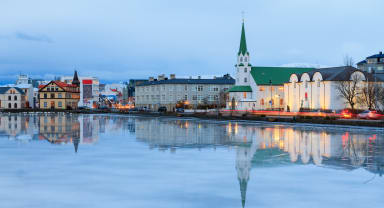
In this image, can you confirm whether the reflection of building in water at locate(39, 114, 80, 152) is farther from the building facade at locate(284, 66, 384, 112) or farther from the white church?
the building facade at locate(284, 66, 384, 112)

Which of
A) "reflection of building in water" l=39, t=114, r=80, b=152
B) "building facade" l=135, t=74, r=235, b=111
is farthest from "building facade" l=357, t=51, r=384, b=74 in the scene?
"reflection of building in water" l=39, t=114, r=80, b=152

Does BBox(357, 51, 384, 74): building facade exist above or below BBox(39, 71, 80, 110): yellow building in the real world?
above

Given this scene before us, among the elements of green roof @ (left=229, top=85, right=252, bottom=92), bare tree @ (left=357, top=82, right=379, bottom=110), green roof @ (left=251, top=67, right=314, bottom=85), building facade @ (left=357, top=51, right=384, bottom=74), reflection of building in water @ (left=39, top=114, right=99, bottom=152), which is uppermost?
building facade @ (left=357, top=51, right=384, bottom=74)

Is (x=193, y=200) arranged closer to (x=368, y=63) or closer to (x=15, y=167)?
(x=15, y=167)

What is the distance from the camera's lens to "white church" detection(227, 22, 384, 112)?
76312 mm

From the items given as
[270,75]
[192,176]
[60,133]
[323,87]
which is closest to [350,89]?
[323,87]

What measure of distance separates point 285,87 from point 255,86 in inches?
440

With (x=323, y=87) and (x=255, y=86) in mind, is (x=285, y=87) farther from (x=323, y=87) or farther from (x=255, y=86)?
(x=323, y=87)

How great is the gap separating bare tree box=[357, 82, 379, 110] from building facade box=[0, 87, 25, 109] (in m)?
109

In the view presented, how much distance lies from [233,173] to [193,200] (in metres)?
4.37

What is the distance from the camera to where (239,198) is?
11.9m

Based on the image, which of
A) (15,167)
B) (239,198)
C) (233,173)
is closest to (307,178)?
(233,173)

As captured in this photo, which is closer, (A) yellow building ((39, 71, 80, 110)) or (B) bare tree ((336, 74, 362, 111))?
(B) bare tree ((336, 74, 362, 111))

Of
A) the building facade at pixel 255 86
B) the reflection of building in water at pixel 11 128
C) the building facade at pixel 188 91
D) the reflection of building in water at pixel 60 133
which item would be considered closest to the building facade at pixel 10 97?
the building facade at pixel 188 91
